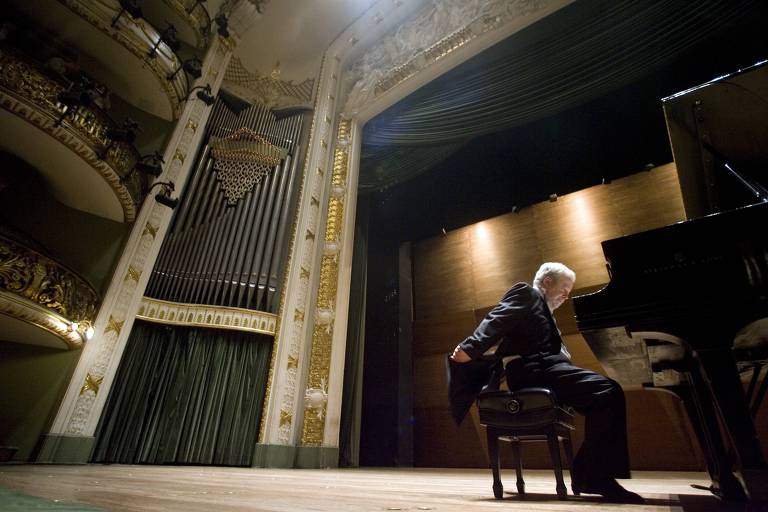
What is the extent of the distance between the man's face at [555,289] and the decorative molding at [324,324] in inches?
108

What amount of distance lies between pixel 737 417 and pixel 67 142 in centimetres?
419

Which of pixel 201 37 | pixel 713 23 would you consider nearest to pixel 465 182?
pixel 713 23

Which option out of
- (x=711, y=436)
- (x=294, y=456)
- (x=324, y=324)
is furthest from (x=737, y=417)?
(x=324, y=324)

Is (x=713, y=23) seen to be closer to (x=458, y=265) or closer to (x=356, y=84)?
(x=458, y=265)

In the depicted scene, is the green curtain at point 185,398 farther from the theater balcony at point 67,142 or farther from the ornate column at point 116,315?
the theater balcony at point 67,142

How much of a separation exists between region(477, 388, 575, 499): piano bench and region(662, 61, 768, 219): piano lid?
95cm

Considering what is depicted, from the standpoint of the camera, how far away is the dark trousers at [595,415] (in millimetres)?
1220

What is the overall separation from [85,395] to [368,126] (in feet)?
13.9

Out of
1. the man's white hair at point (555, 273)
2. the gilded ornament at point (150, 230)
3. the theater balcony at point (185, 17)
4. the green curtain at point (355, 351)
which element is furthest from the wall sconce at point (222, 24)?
the man's white hair at point (555, 273)

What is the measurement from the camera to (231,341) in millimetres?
4055

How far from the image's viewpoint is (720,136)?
1.62 meters

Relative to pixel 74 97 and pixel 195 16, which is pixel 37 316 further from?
pixel 195 16

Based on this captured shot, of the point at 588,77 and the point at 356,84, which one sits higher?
the point at 356,84

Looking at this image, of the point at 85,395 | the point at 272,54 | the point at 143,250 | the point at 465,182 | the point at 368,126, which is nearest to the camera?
the point at 85,395
